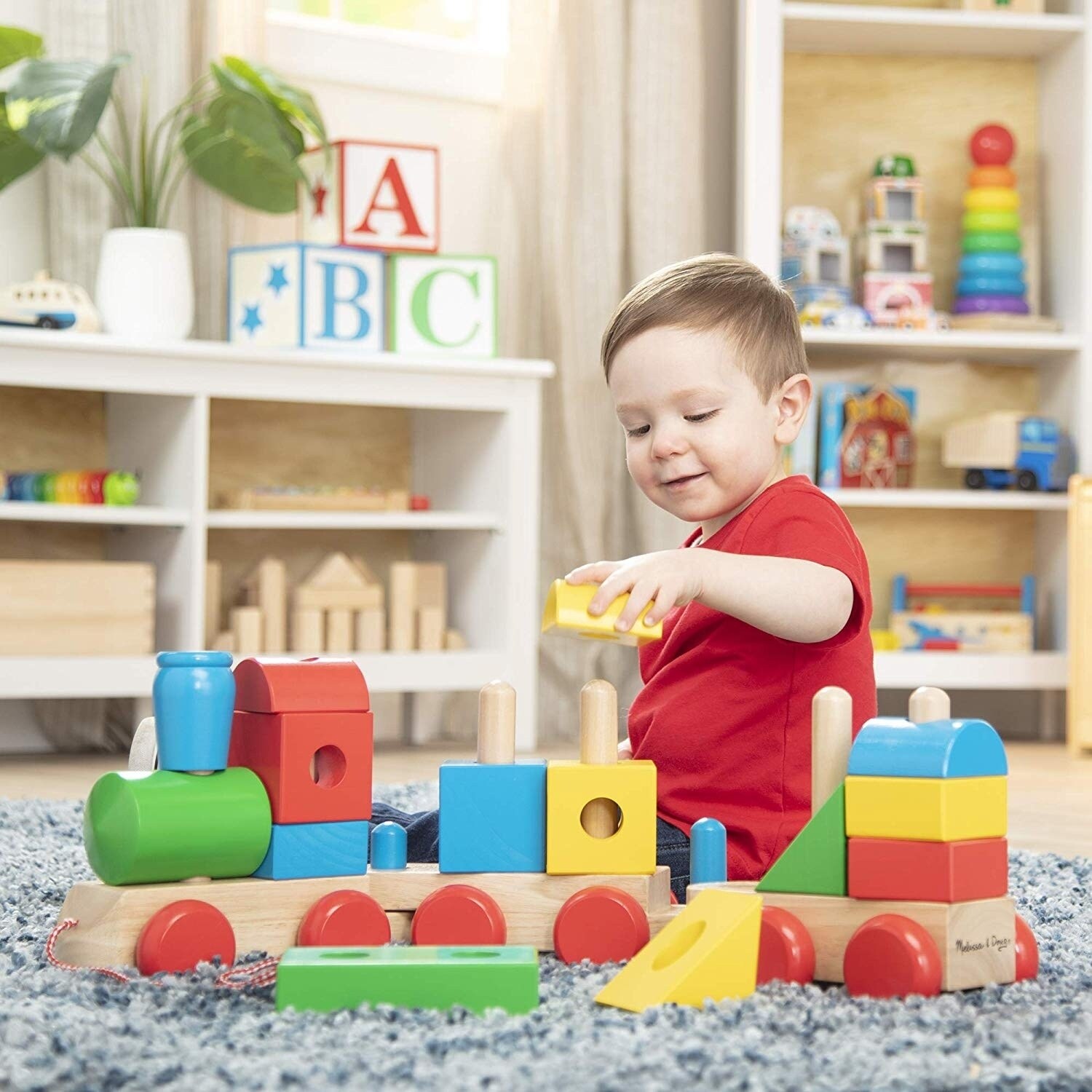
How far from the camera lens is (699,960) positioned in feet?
2.46

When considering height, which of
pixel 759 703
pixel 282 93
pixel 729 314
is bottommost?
pixel 759 703

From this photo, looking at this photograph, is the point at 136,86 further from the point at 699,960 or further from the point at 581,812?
the point at 699,960

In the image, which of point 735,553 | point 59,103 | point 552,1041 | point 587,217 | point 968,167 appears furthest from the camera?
point 968,167

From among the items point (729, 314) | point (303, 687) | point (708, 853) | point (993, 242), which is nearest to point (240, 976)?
point (303, 687)

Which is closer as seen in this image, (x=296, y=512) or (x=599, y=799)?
(x=599, y=799)

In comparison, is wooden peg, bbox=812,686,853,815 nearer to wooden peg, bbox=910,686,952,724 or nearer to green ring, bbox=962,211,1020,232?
wooden peg, bbox=910,686,952,724

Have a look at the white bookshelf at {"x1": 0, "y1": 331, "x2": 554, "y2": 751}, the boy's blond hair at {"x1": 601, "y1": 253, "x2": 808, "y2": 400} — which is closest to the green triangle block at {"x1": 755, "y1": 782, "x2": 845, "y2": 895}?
the boy's blond hair at {"x1": 601, "y1": 253, "x2": 808, "y2": 400}

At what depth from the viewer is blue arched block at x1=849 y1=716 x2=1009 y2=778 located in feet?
2.59

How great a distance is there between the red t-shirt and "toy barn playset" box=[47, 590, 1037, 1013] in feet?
0.22

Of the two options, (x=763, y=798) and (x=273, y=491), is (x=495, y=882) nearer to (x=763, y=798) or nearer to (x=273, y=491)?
(x=763, y=798)

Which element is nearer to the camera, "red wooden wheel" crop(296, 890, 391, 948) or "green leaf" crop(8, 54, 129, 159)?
"red wooden wheel" crop(296, 890, 391, 948)

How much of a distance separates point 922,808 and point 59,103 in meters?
1.52

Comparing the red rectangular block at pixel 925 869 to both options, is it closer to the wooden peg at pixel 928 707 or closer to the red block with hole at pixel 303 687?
the wooden peg at pixel 928 707

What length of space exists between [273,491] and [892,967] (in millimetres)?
1547
